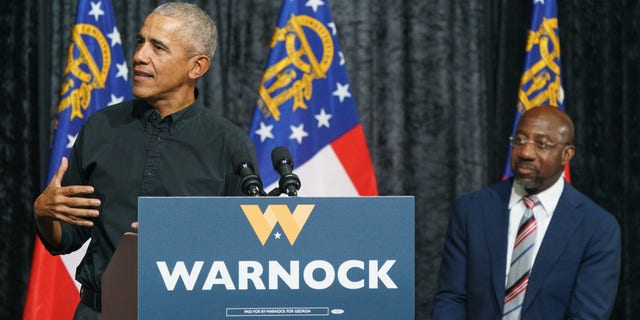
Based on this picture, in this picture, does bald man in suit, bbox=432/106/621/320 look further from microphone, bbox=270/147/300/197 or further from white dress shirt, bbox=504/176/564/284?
microphone, bbox=270/147/300/197

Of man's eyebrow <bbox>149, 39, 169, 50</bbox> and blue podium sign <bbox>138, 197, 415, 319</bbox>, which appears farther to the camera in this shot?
man's eyebrow <bbox>149, 39, 169, 50</bbox>

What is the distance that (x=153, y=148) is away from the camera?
182 centimetres

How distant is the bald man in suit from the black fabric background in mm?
1379

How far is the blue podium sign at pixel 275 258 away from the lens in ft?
4.04

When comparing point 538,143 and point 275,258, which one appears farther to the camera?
point 538,143

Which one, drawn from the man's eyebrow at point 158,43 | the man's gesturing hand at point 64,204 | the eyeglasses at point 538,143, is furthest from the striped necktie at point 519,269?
the man's gesturing hand at point 64,204

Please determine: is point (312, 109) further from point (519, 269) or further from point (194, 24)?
point (194, 24)

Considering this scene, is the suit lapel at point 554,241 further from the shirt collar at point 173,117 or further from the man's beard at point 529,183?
the shirt collar at point 173,117

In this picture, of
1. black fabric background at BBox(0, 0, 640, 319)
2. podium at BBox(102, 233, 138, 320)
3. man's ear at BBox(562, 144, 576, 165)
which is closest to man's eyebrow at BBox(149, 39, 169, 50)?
podium at BBox(102, 233, 138, 320)

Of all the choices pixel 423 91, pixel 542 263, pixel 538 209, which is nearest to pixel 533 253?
pixel 542 263

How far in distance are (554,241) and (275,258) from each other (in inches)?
58.7

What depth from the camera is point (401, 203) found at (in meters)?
1.27

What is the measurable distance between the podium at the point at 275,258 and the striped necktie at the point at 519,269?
4.39 ft

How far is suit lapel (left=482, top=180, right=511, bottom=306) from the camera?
2535 millimetres
